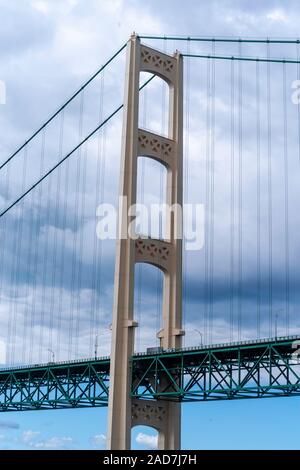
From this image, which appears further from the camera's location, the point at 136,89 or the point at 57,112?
the point at 57,112

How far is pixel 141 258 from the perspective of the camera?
8062 cm

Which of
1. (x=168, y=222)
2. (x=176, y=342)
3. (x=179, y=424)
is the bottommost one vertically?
(x=179, y=424)

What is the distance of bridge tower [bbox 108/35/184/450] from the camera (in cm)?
Answer: 7856

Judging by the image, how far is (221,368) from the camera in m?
75.9

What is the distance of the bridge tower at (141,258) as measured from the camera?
78.6 metres

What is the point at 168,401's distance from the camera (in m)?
81.0

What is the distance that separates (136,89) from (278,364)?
84.0 feet

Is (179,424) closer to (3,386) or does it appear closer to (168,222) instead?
(168,222)

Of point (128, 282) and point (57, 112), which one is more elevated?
point (57, 112)
